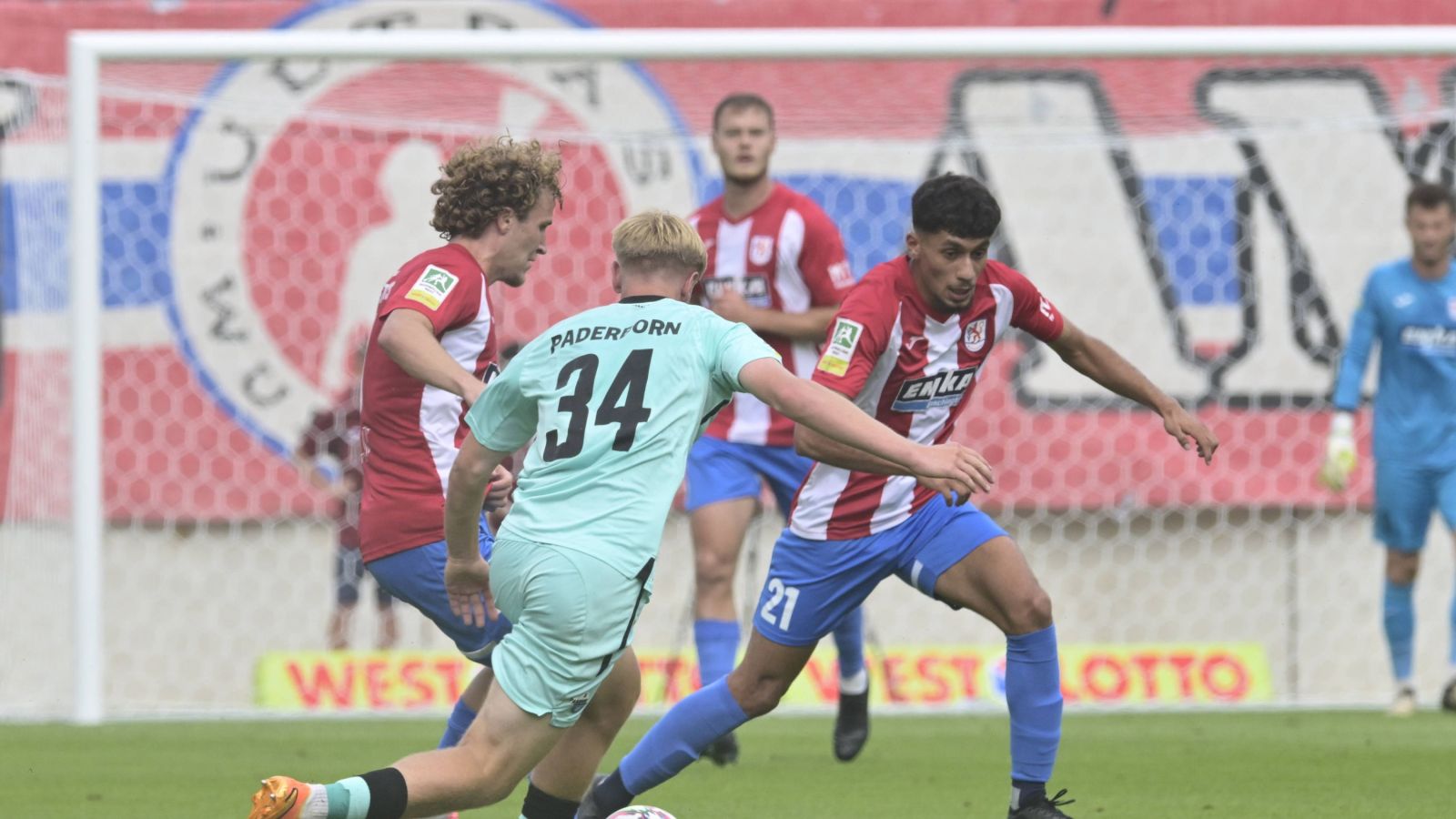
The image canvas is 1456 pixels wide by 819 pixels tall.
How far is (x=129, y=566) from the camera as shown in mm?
10844

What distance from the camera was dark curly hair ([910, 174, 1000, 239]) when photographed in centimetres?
497

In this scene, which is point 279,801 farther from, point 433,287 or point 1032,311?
point 1032,311

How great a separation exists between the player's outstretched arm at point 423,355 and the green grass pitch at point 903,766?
171cm

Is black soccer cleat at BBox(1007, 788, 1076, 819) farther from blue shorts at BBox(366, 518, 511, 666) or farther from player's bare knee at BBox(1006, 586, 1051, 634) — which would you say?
blue shorts at BBox(366, 518, 511, 666)

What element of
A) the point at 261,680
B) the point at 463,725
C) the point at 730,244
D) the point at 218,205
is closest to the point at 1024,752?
the point at 463,725

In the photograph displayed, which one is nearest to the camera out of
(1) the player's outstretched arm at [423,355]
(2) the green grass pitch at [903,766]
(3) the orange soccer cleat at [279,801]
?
(3) the orange soccer cleat at [279,801]

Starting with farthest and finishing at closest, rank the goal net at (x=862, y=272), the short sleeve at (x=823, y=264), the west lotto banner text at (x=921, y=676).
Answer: the goal net at (x=862, y=272) → the west lotto banner text at (x=921, y=676) → the short sleeve at (x=823, y=264)

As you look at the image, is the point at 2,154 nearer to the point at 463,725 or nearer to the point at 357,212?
the point at 357,212

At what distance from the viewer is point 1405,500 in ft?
28.2

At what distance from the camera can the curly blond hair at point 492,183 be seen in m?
4.73

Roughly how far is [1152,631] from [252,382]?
5.37 m

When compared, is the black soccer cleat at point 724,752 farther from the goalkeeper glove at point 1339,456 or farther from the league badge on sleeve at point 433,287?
the goalkeeper glove at point 1339,456

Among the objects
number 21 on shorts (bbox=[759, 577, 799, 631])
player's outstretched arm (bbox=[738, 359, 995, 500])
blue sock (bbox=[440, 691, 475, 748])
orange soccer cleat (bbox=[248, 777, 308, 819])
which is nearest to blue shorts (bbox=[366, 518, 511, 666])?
blue sock (bbox=[440, 691, 475, 748])

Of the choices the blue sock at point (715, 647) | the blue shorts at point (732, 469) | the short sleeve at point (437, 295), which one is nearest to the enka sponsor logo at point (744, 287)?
the blue shorts at point (732, 469)
